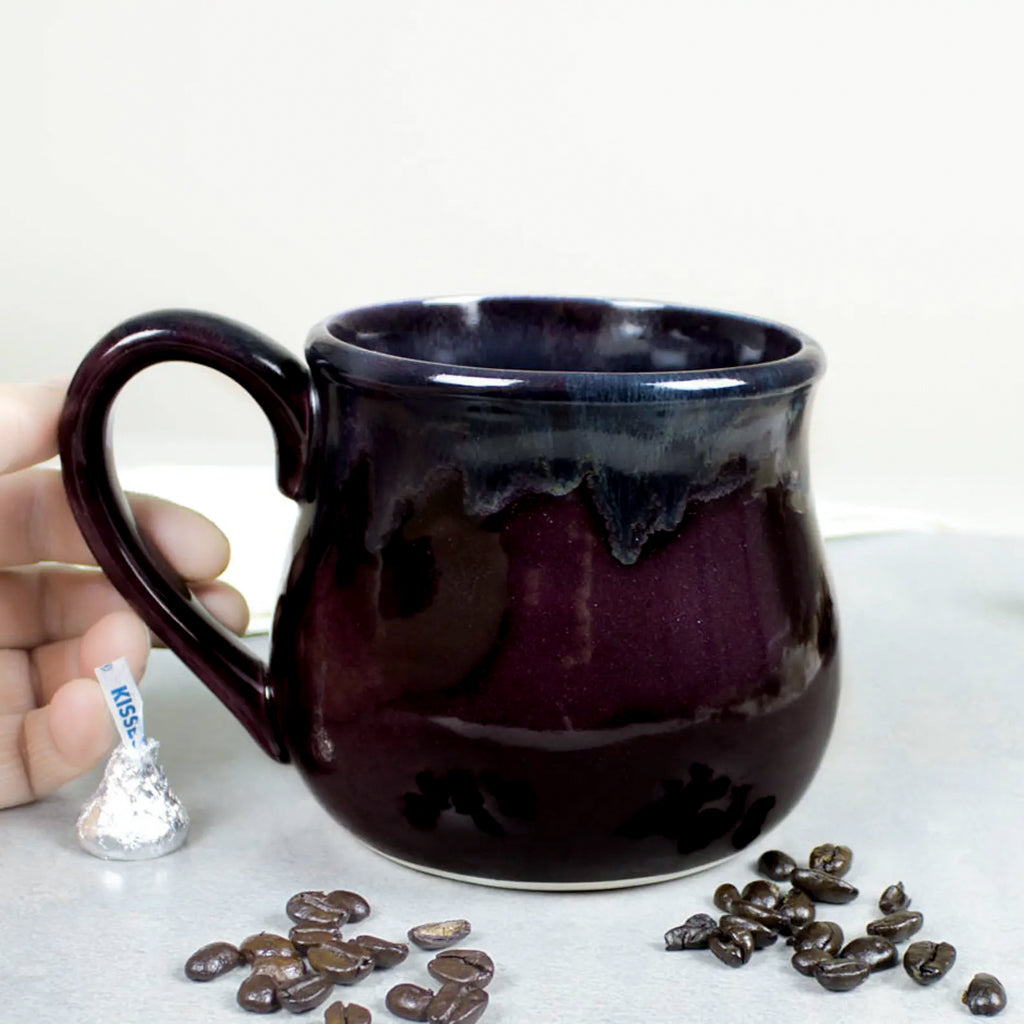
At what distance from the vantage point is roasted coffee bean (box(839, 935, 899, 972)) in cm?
102

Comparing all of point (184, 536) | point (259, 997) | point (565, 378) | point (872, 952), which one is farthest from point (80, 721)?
point (872, 952)

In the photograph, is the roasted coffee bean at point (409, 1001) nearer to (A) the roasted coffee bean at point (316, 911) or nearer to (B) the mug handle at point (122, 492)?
(A) the roasted coffee bean at point (316, 911)

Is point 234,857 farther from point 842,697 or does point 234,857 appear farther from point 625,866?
point 842,697

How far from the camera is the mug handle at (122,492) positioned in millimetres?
1071

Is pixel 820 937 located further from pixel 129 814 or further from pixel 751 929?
pixel 129 814

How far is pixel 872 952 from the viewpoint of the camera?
1.02 meters

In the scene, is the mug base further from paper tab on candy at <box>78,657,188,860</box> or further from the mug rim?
the mug rim

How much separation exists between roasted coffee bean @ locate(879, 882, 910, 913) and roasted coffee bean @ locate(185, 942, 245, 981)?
39 centimetres

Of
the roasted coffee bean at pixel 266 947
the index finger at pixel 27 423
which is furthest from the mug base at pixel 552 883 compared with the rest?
the index finger at pixel 27 423

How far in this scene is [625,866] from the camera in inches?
41.2

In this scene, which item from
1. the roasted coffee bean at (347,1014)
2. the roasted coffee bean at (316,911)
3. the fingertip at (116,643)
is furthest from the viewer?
the fingertip at (116,643)

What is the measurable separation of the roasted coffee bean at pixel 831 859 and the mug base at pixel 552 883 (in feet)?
0.21

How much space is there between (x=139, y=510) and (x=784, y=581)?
1.45ft

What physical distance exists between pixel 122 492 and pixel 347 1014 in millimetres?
376
